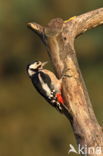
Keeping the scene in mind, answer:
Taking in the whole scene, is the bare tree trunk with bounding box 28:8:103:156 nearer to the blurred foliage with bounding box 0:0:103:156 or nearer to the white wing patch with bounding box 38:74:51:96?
the white wing patch with bounding box 38:74:51:96

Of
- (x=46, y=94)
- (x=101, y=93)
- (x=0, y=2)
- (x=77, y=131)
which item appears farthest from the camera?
(x=0, y=2)

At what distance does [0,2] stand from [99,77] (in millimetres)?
2643

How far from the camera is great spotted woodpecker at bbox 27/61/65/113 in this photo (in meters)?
6.09

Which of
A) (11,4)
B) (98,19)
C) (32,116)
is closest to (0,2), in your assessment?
(11,4)

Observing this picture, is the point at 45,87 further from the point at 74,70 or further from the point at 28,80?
the point at 28,80

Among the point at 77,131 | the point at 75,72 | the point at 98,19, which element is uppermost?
the point at 98,19

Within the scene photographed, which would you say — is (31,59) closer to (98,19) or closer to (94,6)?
(94,6)

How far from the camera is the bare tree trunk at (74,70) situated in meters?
5.85

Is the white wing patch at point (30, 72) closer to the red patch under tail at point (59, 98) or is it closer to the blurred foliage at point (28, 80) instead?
the red patch under tail at point (59, 98)

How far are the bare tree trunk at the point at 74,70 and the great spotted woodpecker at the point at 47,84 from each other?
0.21 feet

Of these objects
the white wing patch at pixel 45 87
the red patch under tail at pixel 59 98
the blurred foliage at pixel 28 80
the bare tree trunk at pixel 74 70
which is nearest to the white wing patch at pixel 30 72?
the white wing patch at pixel 45 87

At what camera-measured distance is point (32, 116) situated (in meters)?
14.9

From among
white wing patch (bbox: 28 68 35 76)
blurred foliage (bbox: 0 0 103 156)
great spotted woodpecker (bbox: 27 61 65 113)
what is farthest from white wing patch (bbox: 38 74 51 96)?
blurred foliage (bbox: 0 0 103 156)

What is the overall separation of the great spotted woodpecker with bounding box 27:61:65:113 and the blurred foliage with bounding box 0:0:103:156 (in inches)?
281
